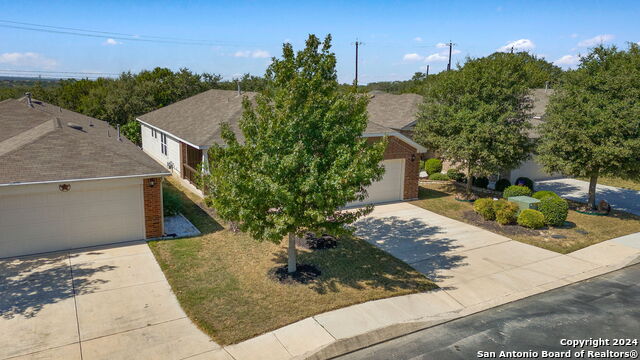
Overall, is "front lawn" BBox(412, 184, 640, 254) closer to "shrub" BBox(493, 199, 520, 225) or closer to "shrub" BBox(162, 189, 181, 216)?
"shrub" BBox(493, 199, 520, 225)

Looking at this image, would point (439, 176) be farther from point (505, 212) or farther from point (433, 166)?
point (505, 212)

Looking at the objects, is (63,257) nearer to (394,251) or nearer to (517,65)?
(394,251)

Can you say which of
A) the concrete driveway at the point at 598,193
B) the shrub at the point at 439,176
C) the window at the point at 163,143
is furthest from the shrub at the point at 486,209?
the window at the point at 163,143

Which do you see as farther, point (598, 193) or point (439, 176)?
point (439, 176)

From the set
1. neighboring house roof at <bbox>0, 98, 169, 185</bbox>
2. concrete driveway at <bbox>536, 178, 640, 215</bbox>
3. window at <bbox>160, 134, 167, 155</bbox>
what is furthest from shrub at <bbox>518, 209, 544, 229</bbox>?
window at <bbox>160, 134, 167, 155</bbox>

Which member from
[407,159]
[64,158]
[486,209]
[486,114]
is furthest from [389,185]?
[64,158]
